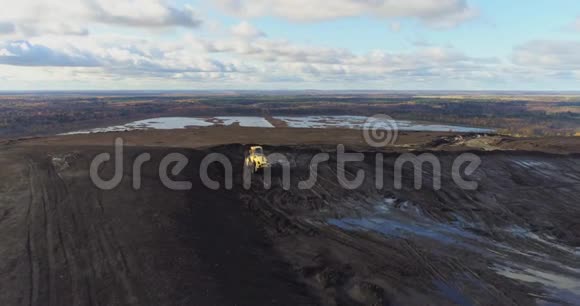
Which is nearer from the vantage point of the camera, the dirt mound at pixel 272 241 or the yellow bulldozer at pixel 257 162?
the dirt mound at pixel 272 241

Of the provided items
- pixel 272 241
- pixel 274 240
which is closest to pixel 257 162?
pixel 274 240

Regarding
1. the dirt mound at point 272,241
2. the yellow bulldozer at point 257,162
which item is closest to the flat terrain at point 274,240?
the dirt mound at point 272,241

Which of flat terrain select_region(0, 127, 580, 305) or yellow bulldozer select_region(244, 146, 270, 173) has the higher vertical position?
yellow bulldozer select_region(244, 146, 270, 173)

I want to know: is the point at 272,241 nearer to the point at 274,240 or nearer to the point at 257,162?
the point at 274,240

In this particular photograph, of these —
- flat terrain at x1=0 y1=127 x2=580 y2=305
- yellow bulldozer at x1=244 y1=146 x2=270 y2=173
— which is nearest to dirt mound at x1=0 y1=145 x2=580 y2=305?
flat terrain at x1=0 y1=127 x2=580 y2=305

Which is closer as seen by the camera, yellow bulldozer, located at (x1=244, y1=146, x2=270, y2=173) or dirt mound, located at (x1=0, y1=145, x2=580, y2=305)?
dirt mound, located at (x1=0, y1=145, x2=580, y2=305)

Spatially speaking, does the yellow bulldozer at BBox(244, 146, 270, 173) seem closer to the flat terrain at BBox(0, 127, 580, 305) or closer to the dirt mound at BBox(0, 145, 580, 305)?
the dirt mound at BBox(0, 145, 580, 305)

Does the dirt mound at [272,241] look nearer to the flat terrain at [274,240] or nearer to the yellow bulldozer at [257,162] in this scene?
the flat terrain at [274,240]
